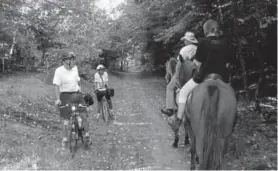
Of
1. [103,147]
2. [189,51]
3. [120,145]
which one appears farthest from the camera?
[120,145]

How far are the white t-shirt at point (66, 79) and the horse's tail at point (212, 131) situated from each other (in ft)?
13.6

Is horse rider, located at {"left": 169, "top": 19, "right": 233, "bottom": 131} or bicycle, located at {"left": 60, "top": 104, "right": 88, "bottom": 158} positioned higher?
horse rider, located at {"left": 169, "top": 19, "right": 233, "bottom": 131}

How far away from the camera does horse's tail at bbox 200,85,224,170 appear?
18.5 feet

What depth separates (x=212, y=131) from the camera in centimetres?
570

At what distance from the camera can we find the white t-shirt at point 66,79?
878cm

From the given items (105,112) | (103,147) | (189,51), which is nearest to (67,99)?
(103,147)

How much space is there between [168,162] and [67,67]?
3306 millimetres

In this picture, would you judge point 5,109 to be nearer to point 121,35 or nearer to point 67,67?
point 67,67

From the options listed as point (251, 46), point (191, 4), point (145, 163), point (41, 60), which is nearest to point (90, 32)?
point (41, 60)

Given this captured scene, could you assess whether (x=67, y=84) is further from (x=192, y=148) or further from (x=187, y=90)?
(x=192, y=148)

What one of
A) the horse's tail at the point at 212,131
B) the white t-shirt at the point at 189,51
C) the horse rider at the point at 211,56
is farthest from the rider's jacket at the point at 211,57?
the white t-shirt at the point at 189,51

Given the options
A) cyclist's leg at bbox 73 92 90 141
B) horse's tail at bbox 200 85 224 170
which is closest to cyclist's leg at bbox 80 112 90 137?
cyclist's leg at bbox 73 92 90 141

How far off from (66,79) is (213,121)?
432cm

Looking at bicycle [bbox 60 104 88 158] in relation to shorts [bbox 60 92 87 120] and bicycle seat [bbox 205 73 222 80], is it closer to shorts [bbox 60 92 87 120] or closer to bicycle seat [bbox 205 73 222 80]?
shorts [bbox 60 92 87 120]
